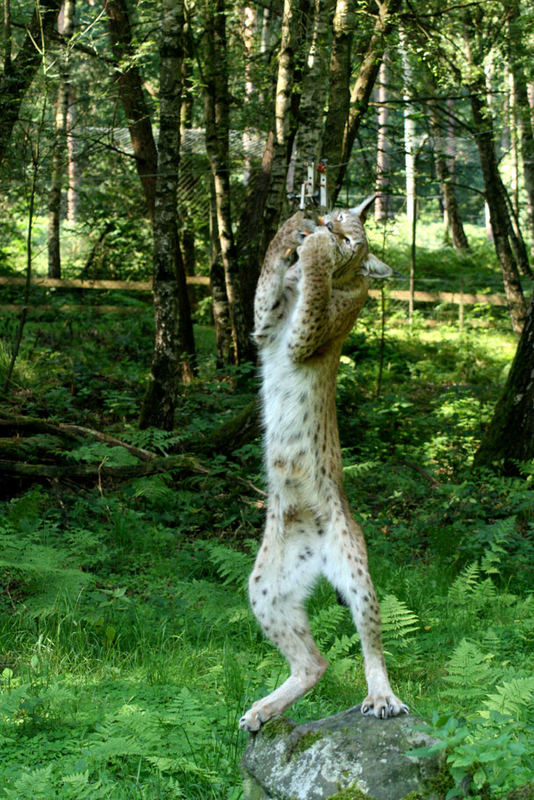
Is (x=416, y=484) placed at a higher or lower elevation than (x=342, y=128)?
lower

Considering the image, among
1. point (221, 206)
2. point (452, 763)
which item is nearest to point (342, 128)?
point (221, 206)

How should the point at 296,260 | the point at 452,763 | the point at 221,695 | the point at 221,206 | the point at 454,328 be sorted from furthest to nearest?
the point at 454,328
the point at 221,206
the point at 296,260
the point at 221,695
the point at 452,763

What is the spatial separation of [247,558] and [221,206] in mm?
7721

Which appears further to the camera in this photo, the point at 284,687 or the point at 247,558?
the point at 247,558

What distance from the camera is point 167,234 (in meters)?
10.2

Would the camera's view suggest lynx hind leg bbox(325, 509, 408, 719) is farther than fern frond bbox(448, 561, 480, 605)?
No

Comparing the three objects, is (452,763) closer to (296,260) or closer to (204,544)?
(296,260)

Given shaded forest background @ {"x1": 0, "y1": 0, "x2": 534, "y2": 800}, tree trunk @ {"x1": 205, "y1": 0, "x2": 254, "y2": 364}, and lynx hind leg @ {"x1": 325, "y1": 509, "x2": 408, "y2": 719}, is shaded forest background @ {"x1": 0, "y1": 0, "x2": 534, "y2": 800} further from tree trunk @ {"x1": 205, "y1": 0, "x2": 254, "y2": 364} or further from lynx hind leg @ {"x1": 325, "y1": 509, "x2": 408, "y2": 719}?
lynx hind leg @ {"x1": 325, "y1": 509, "x2": 408, "y2": 719}

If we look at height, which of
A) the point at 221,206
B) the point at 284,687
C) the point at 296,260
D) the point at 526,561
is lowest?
the point at 526,561

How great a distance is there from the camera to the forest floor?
168 inches

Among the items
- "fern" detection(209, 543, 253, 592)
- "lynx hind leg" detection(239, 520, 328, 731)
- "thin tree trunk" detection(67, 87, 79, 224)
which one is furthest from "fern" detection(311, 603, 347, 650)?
"thin tree trunk" detection(67, 87, 79, 224)

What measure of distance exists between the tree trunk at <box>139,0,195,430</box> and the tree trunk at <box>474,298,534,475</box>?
3942 mm

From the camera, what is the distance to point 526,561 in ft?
26.0

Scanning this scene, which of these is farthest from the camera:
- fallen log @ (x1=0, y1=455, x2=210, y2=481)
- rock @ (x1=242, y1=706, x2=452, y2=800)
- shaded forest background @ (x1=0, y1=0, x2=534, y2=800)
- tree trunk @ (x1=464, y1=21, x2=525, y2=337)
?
tree trunk @ (x1=464, y1=21, x2=525, y2=337)
